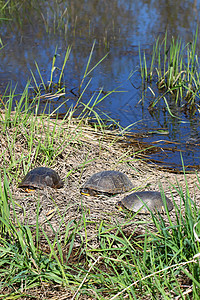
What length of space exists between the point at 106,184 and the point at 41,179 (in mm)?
603

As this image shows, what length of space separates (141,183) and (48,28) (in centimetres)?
664

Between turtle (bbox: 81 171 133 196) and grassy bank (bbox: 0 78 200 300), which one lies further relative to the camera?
turtle (bbox: 81 171 133 196)

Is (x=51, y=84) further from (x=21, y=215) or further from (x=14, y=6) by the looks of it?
(x=14, y=6)

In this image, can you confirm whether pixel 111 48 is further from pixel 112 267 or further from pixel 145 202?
pixel 112 267

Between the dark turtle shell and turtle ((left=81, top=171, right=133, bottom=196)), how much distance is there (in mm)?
273

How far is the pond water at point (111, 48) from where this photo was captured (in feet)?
17.0

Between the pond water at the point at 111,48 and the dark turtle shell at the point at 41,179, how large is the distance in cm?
127

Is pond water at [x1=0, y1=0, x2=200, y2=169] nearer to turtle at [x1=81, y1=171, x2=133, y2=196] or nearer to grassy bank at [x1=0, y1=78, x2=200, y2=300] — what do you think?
turtle at [x1=81, y1=171, x2=133, y2=196]

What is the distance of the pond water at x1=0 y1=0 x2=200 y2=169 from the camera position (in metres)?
5.17

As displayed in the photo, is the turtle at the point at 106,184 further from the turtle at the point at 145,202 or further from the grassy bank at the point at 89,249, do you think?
the turtle at the point at 145,202

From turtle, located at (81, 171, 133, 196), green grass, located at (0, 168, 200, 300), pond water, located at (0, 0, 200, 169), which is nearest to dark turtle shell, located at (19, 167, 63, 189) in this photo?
turtle, located at (81, 171, 133, 196)

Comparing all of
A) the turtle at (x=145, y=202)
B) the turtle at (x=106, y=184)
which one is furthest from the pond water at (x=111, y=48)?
the turtle at (x=145, y=202)

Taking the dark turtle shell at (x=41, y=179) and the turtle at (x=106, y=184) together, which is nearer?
the dark turtle shell at (x=41, y=179)

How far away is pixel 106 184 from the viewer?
133 inches
